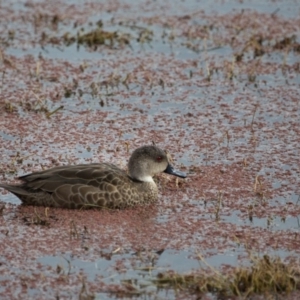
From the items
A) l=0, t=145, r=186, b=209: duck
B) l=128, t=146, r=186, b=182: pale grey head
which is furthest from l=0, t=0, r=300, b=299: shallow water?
l=128, t=146, r=186, b=182: pale grey head

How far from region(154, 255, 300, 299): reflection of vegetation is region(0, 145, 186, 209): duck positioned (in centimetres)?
151

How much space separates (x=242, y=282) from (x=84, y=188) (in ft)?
6.27

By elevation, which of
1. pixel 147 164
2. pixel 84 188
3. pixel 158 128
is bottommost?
pixel 84 188

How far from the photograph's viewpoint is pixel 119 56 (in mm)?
11875

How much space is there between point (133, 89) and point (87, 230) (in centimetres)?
388

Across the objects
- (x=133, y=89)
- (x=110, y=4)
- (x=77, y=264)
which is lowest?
(x=77, y=264)

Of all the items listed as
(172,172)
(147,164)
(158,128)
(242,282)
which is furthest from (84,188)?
(158,128)

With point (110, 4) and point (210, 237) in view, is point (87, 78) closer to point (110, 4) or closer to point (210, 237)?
point (110, 4)

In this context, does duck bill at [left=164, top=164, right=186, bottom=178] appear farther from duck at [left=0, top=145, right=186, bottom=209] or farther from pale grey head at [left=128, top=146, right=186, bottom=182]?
duck at [left=0, top=145, right=186, bottom=209]

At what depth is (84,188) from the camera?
7.66m

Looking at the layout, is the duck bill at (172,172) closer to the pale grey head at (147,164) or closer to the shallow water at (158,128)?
the pale grey head at (147,164)

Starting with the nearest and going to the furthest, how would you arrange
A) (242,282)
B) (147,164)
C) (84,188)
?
(242,282) → (84,188) → (147,164)

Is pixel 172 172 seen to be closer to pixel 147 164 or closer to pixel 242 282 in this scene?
pixel 147 164

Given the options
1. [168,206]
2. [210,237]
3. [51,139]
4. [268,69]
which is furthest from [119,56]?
[210,237]
